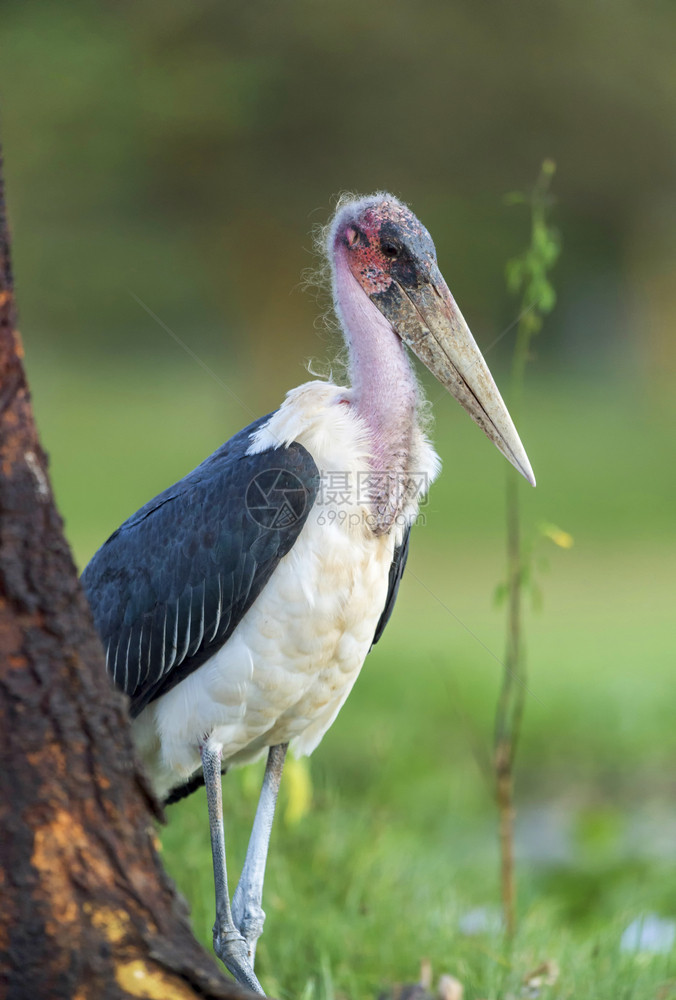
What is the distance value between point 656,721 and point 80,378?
37.1 ft

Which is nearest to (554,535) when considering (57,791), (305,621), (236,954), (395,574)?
(395,574)

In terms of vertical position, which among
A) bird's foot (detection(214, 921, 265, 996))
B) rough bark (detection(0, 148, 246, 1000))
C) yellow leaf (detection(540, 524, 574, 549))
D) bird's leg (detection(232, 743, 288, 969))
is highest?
yellow leaf (detection(540, 524, 574, 549))

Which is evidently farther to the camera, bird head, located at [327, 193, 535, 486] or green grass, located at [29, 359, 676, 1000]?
green grass, located at [29, 359, 676, 1000]

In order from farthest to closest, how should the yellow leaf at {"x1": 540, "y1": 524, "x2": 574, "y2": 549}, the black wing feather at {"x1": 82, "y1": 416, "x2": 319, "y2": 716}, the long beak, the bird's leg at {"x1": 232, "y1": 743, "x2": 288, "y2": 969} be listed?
the yellow leaf at {"x1": 540, "y1": 524, "x2": 574, "y2": 549} → the bird's leg at {"x1": 232, "y1": 743, "x2": 288, "y2": 969} → the long beak → the black wing feather at {"x1": 82, "y1": 416, "x2": 319, "y2": 716}

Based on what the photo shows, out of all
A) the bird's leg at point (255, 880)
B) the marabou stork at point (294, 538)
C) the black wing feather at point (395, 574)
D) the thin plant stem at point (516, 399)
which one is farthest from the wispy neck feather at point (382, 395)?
the bird's leg at point (255, 880)

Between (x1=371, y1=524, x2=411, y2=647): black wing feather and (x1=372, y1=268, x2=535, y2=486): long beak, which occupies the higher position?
(x1=372, y1=268, x2=535, y2=486): long beak

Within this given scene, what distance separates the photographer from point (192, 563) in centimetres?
233

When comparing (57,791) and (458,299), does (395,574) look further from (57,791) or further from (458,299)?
(458,299)

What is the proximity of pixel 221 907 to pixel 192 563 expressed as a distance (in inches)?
28.3

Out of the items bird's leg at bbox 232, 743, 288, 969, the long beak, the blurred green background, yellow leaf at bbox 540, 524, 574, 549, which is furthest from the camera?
the blurred green background

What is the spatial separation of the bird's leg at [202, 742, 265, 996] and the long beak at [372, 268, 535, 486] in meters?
0.90

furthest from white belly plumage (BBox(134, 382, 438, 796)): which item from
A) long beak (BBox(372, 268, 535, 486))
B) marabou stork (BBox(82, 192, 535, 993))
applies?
long beak (BBox(372, 268, 535, 486))

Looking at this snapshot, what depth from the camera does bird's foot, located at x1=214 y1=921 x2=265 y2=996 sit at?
235cm

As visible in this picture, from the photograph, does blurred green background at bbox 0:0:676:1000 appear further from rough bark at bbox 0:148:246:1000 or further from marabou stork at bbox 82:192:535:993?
rough bark at bbox 0:148:246:1000
